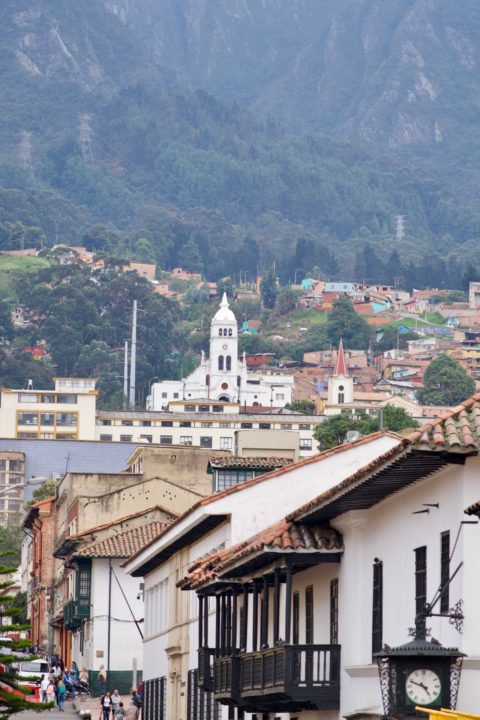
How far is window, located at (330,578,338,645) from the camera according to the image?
33562 millimetres

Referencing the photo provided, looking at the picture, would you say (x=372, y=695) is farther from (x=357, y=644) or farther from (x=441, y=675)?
(x=441, y=675)

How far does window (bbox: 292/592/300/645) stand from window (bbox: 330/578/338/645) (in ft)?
9.35

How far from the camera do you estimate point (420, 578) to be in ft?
93.1

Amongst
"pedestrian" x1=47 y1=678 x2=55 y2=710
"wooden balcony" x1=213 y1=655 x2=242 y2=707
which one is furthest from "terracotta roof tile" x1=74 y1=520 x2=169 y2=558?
"wooden balcony" x1=213 y1=655 x2=242 y2=707

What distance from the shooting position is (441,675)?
2528 cm

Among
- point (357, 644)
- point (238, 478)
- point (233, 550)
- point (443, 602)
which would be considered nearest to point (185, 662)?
point (238, 478)

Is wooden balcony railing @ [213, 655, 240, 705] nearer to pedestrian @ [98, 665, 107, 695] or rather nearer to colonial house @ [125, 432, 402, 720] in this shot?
colonial house @ [125, 432, 402, 720]

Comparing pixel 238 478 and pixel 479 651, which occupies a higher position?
pixel 238 478

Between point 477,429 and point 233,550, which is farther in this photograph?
point 233,550

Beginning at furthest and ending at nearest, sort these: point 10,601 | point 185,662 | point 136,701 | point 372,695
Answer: point 136,701, point 185,662, point 10,601, point 372,695

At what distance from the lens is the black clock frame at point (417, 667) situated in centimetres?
2505

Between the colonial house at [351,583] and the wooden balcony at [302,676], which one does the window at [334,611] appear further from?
the wooden balcony at [302,676]

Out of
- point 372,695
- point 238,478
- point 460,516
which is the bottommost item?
point 372,695

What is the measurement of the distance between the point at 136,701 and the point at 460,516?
3289 centimetres
